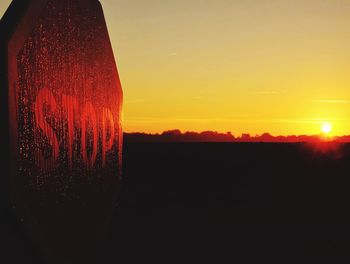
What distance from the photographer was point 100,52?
2342 mm

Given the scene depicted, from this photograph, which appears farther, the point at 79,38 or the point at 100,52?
the point at 100,52

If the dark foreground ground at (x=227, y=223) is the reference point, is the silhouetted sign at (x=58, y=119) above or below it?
above

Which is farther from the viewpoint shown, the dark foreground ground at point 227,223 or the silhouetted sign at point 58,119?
the dark foreground ground at point 227,223

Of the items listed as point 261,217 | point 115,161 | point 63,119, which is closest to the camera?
point 63,119

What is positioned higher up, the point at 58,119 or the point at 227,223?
the point at 58,119

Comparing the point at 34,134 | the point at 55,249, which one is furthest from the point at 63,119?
the point at 55,249

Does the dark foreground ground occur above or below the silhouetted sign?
below

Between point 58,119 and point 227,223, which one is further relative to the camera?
point 227,223

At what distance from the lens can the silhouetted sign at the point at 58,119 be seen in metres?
1.34

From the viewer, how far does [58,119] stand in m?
1.72

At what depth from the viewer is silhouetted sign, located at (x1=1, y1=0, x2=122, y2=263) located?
134 centimetres

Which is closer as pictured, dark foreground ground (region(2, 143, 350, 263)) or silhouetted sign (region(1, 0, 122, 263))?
silhouetted sign (region(1, 0, 122, 263))

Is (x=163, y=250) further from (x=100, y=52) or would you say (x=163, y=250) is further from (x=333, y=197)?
(x=333, y=197)

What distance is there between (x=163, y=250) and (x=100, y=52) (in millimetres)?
7329
